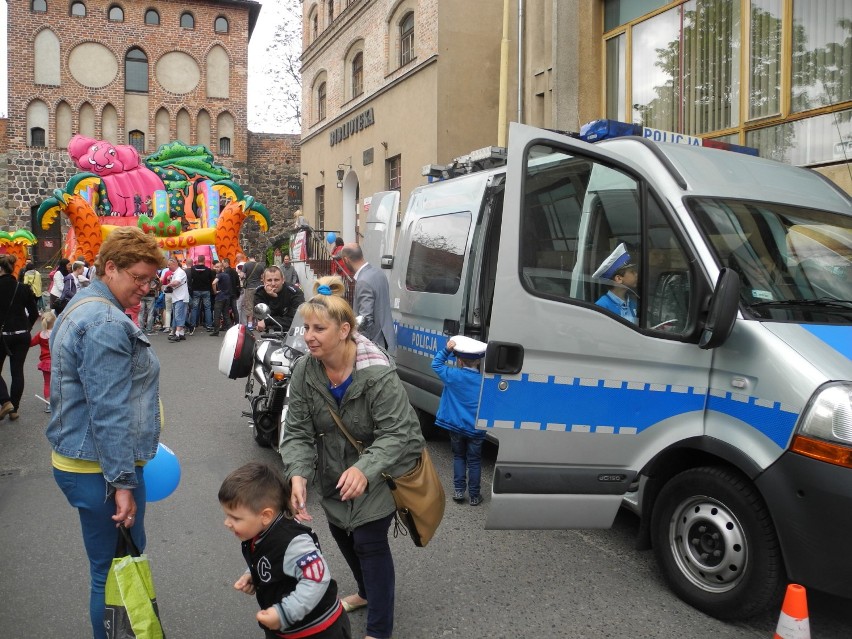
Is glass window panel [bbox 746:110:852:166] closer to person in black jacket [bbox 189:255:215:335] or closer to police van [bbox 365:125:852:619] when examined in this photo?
police van [bbox 365:125:852:619]

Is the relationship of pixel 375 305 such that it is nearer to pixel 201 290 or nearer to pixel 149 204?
pixel 201 290

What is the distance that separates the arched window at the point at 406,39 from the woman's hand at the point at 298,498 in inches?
663

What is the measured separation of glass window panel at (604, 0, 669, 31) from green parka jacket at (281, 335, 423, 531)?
33.2 ft

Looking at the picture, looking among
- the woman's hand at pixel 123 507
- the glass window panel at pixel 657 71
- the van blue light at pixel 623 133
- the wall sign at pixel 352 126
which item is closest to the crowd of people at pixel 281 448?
the woman's hand at pixel 123 507

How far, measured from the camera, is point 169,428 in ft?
24.8

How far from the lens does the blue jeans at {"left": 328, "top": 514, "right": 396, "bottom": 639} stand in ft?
9.84

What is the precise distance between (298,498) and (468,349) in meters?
2.12

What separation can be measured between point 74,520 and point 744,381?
14.3ft

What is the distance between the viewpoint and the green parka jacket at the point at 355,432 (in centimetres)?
296

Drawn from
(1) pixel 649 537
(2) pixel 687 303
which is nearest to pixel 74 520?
(1) pixel 649 537

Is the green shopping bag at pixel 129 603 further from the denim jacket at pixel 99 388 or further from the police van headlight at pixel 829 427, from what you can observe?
the police van headlight at pixel 829 427

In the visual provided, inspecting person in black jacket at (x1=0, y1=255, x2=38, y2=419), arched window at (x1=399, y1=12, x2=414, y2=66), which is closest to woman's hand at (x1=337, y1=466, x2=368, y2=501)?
person in black jacket at (x1=0, y1=255, x2=38, y2=419)

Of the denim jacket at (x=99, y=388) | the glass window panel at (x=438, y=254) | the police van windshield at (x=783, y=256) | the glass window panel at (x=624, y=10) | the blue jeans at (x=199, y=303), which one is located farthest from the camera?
the blue jeans at (x=199, y=303)

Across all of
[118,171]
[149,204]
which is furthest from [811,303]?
[149,204]
